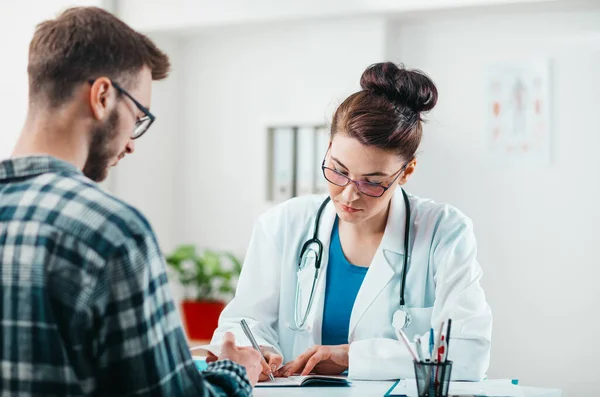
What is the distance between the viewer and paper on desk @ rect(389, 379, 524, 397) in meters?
1.54

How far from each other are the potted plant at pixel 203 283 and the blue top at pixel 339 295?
1902mm

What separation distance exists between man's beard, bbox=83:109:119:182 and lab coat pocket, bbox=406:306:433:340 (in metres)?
1.03

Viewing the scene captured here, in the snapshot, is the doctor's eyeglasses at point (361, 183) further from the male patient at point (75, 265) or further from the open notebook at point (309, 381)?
the male patient at point (75, 265)

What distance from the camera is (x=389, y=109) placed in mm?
1943

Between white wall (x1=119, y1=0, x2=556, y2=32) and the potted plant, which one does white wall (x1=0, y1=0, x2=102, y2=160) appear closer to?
white wall (x1=119, y1=0, x2=556, y2=32)

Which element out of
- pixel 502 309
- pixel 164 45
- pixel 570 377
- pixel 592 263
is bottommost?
pixel 570 377

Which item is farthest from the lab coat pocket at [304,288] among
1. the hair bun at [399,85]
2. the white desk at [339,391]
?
the hair bun at [399,85]

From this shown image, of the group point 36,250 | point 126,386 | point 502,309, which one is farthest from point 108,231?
point 502,309

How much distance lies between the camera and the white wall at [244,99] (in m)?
3.91

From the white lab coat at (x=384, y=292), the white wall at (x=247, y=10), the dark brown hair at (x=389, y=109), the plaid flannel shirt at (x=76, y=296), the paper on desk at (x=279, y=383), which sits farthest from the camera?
the white wall at (x=247, y=10)

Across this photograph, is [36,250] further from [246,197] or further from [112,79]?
[246,197]

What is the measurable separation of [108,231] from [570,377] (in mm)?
2925

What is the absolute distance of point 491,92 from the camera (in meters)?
3.58


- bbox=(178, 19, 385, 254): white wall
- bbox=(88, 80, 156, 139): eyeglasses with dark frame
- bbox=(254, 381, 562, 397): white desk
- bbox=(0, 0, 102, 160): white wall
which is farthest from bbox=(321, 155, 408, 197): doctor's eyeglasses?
bbox=(0, 0, 102, 160): white wall
